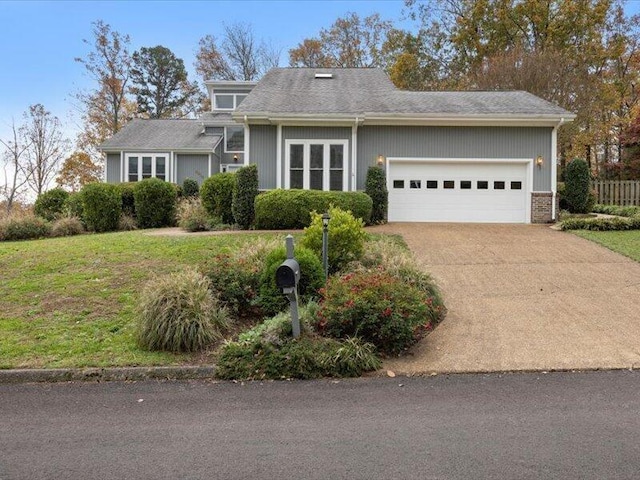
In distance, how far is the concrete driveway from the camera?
5.50 m

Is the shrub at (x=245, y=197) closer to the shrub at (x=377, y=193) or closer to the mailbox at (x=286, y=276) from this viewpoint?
the shrub at (x=377, y=193)

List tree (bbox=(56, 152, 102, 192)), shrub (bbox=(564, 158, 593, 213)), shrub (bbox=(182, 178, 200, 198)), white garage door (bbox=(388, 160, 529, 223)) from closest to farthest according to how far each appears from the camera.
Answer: white garage door (bbox=(388, 160, 529, 223)) < shrub (bbox=(564, 158, 593, 213)) < shrub (bbox=(182, 178, 200, 198)) < tree (bbox=(56, 152, 102, 192))

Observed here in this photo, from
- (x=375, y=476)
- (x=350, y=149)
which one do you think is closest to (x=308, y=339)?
(x=375, y=476)

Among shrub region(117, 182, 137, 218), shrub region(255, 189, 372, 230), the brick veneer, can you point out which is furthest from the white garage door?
shrub region(117, 182, 137, 218)

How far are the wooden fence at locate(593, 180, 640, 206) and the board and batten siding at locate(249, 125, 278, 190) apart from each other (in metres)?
14.9

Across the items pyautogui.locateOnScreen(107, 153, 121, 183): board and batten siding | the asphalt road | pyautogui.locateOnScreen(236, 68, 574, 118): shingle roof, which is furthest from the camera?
pyautogui.locateOnScreen(107, 153, 121, 183): board and batten siding

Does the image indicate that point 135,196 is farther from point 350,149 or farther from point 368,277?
point 368,277

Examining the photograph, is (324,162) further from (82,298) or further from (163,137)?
(163,137)

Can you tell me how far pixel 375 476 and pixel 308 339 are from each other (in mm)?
2515

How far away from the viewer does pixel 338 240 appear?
317 inches

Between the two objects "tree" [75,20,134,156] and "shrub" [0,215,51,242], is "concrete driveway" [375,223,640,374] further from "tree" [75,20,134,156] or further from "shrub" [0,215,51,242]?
"tree" [75,20,134,156]

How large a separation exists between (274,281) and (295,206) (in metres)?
7.83

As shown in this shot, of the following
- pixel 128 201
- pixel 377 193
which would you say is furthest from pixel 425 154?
pixel 128 201

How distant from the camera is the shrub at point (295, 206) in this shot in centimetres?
1422
